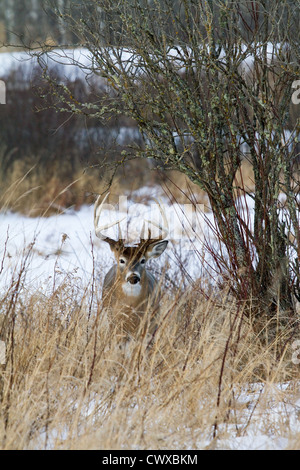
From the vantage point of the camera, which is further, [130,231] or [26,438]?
[130,231]

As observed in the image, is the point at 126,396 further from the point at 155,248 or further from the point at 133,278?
the point at 155,248

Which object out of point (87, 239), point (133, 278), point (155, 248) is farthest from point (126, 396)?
point (87, 239)

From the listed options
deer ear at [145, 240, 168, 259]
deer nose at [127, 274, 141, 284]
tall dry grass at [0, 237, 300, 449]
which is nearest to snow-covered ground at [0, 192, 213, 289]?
deer ear at [145, 240, 168, 259]

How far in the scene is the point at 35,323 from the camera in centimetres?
454

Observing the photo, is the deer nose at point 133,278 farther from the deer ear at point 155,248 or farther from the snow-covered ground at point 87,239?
the snow-covered ground at point 87,239

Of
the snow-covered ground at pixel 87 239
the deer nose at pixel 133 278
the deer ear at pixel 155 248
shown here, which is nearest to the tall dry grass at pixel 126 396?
the deer nose at pixel 133 278

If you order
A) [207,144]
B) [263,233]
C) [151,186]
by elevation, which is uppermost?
[151,186]

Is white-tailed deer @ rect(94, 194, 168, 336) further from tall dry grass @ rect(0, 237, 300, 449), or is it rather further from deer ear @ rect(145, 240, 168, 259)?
tall dry grass @ rect(0, 237, 300, 449)
